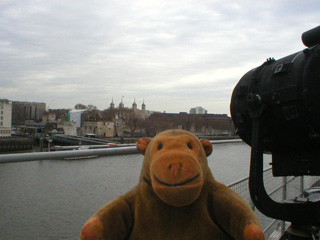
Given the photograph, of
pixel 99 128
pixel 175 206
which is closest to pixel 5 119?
pixel 99 128

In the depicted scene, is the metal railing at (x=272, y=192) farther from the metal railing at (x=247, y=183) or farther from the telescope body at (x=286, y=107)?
the telescope body at (x=286, y=107)

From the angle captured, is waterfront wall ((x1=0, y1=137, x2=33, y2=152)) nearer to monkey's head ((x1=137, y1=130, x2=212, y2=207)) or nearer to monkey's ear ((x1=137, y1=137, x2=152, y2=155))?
monkey's ear ((x1=137, y1=137, x2=152, y2=155))

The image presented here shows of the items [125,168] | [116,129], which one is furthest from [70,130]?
[125,168]

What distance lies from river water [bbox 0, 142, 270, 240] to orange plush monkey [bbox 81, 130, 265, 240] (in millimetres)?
646

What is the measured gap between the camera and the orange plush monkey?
1.21 meters

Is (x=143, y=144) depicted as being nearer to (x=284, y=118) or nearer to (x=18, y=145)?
(x=284, y=118)

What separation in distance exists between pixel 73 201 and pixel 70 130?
184 feet

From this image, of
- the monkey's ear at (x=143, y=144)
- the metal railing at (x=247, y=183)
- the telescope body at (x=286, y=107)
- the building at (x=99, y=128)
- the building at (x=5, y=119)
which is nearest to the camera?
the monkey's ear at (x=143, y=144)

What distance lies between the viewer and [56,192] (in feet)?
6.81

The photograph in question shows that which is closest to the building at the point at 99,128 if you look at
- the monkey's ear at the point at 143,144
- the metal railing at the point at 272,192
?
the metal railing at the point at 272,192

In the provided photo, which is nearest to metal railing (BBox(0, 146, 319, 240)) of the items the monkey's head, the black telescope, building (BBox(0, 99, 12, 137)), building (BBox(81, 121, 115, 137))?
the black telescope

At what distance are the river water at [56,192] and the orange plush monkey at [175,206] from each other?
0.65 metres

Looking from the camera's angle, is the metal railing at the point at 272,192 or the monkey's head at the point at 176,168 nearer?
the monkey's head at the point at 176,168

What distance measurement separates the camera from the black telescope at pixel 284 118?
1.90 m
